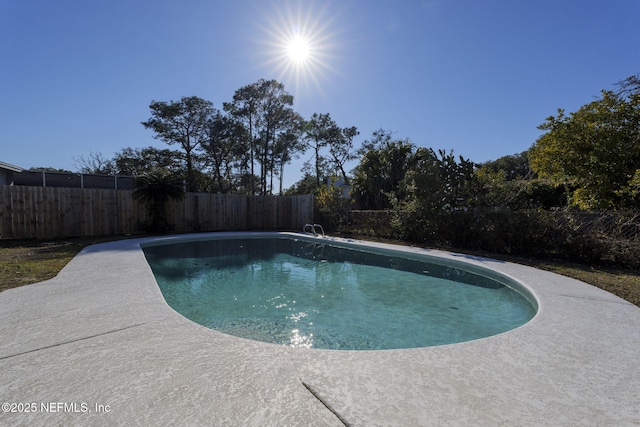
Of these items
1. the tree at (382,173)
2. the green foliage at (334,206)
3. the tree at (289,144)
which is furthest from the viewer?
the tree at (289,144)

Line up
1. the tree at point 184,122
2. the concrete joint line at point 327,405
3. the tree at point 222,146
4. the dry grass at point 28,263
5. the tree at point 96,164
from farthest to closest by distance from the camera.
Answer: the tree at point 96,164 < the tree at point 222,146 < the tree at point 184,122 < the dry grass at point 28,263 < the concrete joint line at point 327,405

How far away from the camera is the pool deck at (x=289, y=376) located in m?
1.61

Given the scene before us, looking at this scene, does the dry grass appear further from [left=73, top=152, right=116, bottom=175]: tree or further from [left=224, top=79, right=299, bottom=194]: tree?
[left=73, top=152, right=116, bottom=175]: tree

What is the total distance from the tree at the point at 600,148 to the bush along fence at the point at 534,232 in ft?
6.47

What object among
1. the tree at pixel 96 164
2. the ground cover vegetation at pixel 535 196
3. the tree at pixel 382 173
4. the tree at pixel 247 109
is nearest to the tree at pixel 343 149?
the tree at pixel 247 109

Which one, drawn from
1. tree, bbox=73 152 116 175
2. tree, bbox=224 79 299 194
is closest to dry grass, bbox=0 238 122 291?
tree, bbox=224 79 299 194

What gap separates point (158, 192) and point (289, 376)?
12335mm

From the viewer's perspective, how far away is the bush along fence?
21.0 ft

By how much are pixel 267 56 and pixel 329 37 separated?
341 centimetres

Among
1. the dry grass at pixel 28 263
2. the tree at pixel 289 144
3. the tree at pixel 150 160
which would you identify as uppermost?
the tree at pixel 289 144

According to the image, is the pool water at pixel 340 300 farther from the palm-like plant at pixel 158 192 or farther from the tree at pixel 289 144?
the tree at pixel 289 144

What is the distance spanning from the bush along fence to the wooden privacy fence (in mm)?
6321

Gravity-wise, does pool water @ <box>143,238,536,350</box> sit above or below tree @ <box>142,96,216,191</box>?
below

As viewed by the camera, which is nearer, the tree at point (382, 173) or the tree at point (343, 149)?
the tree at point (382, 173)
